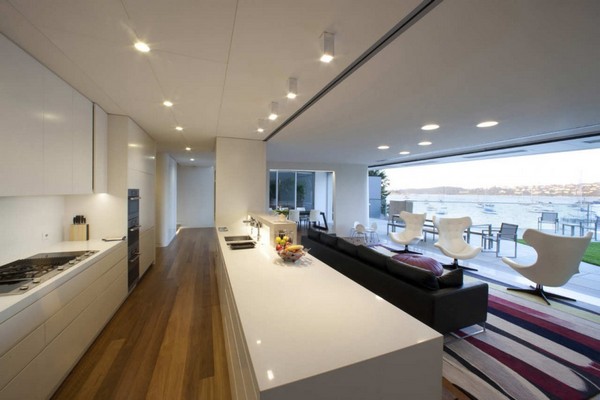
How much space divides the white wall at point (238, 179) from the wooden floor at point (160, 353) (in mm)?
1274

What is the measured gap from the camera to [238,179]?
4145 millimetres

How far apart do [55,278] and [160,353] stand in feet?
3.73

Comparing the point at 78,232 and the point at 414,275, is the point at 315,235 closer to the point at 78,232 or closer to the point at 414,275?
the point at 414,275

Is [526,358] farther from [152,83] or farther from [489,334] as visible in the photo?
[152,83]

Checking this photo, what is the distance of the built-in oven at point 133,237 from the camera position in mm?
3225

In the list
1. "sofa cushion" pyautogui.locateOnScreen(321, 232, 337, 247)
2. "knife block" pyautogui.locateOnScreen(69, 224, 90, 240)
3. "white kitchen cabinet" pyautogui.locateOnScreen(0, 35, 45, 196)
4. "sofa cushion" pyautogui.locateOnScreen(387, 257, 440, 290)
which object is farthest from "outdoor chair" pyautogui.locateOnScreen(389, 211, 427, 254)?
"white kitchen cabinet" pyautogui.locateOnScreen(0, 35, 45, 196)

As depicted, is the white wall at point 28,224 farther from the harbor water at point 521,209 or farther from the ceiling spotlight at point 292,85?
the harbor water at point 521,209

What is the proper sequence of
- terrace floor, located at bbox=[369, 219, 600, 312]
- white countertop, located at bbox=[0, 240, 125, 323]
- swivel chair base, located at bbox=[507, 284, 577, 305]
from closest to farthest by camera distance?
white countertop, located at bbox=[0, 240, 125, 323] < swivel chair base, located at bbox=[507, 284, 577, 305] < terrace floor, located at bbox=[369, 219, 600, 312]

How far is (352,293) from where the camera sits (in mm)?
1529

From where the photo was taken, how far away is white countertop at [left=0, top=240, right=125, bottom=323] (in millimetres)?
1320

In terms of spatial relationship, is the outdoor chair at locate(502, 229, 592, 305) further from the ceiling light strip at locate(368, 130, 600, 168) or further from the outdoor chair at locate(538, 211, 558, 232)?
the outdoor chair at locate(538, 211, 558, 232)

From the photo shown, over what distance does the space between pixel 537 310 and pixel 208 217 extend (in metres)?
9.50

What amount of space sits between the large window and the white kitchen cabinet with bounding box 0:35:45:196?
23.7 ft

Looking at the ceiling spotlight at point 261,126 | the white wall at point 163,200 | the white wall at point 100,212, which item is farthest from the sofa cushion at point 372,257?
the white wall at point 163,200
